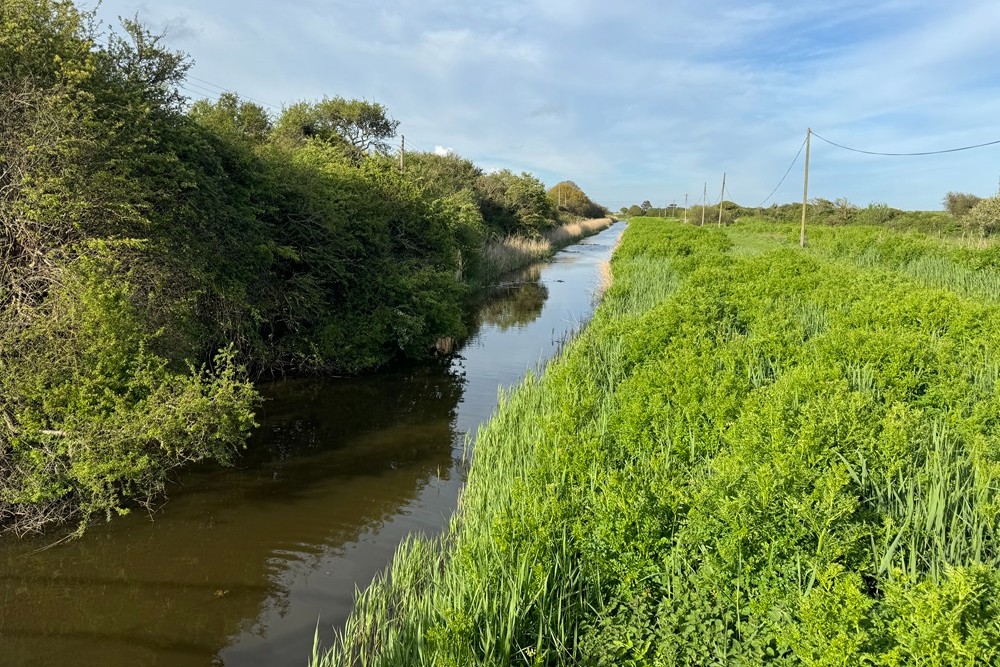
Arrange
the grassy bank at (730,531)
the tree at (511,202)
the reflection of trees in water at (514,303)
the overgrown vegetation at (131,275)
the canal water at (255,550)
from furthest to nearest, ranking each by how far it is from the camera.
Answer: the tree at (511,202)
the reflection of trees in water at (514,303)
the overgrown vegetation at (131,275)
the canal water at (255,550)
the grassy bank at (730,531)

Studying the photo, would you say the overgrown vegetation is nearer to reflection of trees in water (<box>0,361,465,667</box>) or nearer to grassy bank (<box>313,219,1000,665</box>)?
reflection of trees in water (<box>0,361,465,667</box>)

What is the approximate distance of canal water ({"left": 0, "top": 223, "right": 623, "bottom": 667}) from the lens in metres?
5.18

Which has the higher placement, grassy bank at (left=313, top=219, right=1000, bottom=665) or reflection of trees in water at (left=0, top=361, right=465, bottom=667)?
grassy bank at (left=313, top=219, right=1000, bottom=665)

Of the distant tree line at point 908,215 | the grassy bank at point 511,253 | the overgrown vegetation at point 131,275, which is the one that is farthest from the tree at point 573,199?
the overgrown vegetation at point 131,275

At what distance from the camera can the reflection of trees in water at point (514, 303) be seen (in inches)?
833

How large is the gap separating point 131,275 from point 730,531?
7.59 meters

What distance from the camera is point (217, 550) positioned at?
255 inches

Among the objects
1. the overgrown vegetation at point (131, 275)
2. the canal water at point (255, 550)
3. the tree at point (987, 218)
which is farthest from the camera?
the tree at point (987, 218)

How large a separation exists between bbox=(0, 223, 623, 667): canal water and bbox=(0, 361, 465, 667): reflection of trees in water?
0.05 ft

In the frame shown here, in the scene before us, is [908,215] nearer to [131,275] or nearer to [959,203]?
[959,203]

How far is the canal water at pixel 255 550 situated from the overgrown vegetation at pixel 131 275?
53 cm

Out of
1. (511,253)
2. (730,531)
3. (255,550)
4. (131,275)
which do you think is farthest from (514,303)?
(730,531)

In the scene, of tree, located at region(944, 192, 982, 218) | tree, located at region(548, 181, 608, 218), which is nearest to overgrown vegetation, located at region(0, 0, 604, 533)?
tree, located at region(944, 192, 982, 218)

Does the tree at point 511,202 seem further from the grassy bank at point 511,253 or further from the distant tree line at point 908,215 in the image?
the distant tree line at point 908,215
